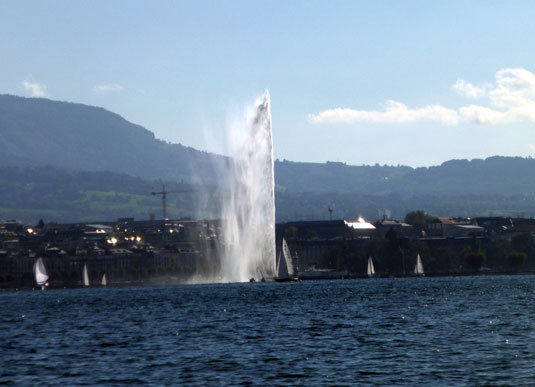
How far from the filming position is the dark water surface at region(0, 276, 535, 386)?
1676 inches

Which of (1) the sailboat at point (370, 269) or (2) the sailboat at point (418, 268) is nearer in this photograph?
(1) the sailboat at point (370, 269)

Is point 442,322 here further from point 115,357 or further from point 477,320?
point 115,357

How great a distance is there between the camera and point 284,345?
53.2m

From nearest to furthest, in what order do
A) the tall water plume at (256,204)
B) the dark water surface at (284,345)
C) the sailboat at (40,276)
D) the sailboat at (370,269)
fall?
the dark water surface at (284,345) < the tall water plume at (256,204) < the sailboat at (370,269) < the sailboat at (40,276)

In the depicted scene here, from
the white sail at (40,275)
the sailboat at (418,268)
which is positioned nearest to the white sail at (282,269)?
the sailboat at (418,268)

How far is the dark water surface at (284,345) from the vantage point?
4256 cm

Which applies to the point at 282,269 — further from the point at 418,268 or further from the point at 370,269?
the point at 418,268

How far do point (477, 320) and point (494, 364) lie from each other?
69.1 feet

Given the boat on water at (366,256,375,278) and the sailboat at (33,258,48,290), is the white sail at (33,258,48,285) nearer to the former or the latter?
the sailboat at (33,258,48,290)

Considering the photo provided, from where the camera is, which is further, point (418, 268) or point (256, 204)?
point (418, 268)

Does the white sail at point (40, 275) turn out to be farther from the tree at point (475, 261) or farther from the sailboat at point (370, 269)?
the tree at point (475, 261)

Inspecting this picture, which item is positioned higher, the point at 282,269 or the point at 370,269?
the point at 282,269

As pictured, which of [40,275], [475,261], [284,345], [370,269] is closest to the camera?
[284,345]

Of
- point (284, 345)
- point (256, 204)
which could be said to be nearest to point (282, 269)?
point (256, 204)
